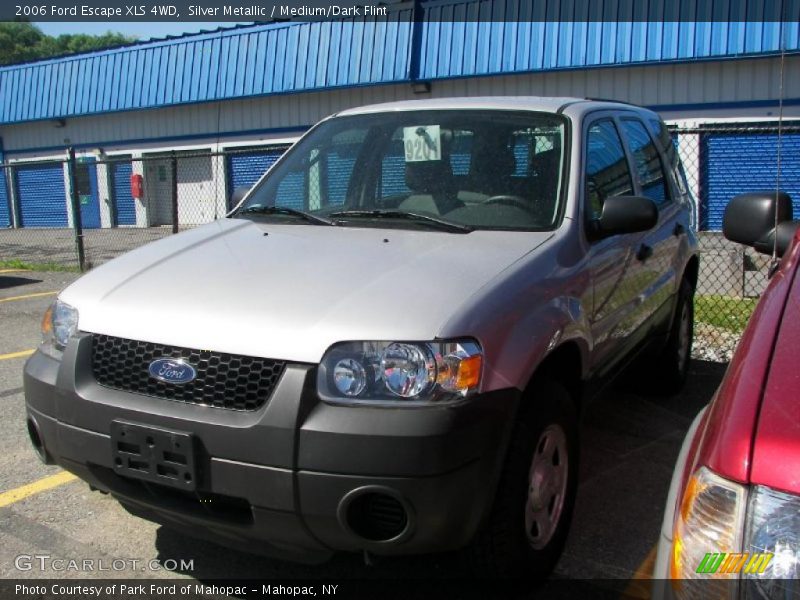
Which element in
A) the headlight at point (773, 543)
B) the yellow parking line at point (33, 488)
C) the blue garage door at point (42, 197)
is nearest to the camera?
the headlight at point (773, 543)

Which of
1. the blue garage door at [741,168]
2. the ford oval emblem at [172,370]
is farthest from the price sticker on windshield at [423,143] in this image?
the blue garage door at [741,168]

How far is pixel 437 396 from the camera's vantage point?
91.5 inches

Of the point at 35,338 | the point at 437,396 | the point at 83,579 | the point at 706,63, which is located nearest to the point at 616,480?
the point at 437,396

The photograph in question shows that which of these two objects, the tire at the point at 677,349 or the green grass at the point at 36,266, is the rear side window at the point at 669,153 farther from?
the green grass at the point at 36,266

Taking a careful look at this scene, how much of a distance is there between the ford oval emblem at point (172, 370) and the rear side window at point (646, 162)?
2.82 meters

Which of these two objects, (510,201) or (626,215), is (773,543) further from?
(510,201)

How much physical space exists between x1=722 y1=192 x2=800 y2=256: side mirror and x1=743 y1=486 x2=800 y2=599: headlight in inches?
75.8

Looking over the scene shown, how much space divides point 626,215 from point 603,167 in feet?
1.93

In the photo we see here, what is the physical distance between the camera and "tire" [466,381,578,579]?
2553mm

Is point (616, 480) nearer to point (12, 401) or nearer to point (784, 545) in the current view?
point (784, 545)

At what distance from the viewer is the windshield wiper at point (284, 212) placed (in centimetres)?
346

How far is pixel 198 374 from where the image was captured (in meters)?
2.47

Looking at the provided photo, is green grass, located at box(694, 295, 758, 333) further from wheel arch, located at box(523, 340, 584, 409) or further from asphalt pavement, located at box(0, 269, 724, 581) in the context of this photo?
wheel arch, located at box(523, 340, 584, 409)

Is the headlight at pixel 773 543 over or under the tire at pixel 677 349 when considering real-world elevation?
over
